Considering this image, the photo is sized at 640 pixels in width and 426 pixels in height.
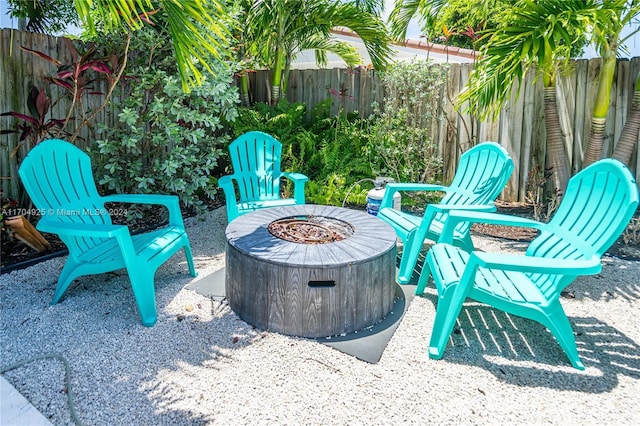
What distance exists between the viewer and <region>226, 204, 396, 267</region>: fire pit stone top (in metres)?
2.53

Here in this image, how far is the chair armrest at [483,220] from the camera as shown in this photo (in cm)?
270

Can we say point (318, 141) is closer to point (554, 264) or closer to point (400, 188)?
point (400, 188)

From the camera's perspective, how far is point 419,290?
10.4 ft

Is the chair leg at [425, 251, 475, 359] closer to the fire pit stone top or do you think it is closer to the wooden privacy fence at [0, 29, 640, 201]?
the fire pit stone top

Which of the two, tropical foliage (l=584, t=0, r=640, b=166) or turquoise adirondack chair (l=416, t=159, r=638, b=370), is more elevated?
tropical foliage (l=584, t=0, r=640, b=166)

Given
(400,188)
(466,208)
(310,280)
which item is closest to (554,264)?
(466,208)

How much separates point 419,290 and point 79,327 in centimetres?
222

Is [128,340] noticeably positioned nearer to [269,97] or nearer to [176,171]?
[176,171]

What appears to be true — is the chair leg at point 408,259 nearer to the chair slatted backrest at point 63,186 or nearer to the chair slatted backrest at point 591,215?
the chair slatted backrest at point 591,215

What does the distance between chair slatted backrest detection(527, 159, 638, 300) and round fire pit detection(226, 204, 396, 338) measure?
95cm

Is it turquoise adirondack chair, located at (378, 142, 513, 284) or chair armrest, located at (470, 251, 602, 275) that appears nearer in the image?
chair armrest, located at (470, 251, 602, 275)

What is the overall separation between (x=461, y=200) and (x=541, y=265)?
1.56 metres

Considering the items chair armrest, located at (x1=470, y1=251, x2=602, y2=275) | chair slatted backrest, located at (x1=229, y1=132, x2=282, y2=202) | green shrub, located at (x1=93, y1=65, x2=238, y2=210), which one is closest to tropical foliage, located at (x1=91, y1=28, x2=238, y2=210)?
green shrub, located at (x1=93, y1=65, x2=238, y2=210)

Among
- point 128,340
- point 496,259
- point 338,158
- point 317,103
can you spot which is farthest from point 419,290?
point 317,103
